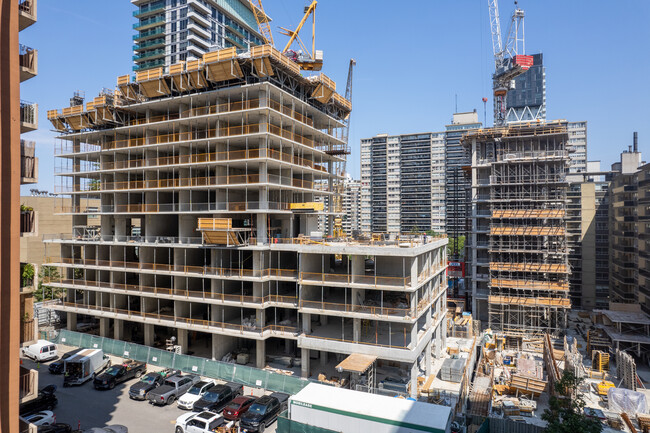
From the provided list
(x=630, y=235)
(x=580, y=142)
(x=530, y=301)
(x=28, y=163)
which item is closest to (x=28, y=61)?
(x=28, y=163)

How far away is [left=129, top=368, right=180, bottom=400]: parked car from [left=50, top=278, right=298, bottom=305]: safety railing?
6515 millimetres

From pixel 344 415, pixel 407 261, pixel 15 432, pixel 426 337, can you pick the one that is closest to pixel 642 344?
pixel 426 337

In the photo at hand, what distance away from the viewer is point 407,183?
397 ft

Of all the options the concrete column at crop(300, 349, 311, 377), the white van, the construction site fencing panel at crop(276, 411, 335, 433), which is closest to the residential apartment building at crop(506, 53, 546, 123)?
the concrete column at crop(300, 349, 311, 377)

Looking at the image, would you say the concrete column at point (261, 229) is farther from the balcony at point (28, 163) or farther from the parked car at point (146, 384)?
the balcony at point (28, 163)

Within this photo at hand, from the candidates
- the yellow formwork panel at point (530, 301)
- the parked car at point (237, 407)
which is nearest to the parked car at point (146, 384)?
the parked car at point (237, 407)

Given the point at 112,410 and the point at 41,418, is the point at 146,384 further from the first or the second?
the point at 41,418

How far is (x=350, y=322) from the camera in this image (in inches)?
1265

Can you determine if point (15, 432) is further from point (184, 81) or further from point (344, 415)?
point (184, 81)

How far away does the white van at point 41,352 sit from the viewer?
33125mm

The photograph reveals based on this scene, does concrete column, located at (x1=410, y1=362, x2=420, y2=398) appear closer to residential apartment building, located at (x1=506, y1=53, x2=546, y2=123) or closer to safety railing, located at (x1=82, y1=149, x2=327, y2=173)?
safety railing, located at (x1=82, y1=149, x2=327, y2=173)

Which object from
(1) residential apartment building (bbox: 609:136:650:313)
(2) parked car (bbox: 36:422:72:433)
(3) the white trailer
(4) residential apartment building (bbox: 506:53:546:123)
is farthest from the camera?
(4) residential apartment building (bbox: 506:53:546:123)

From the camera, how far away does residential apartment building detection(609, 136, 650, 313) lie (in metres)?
42.4

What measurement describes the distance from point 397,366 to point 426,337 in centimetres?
389
